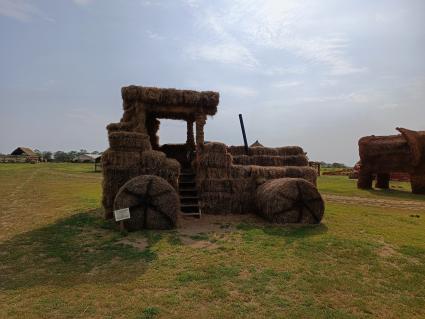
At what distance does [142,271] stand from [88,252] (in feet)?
7.10

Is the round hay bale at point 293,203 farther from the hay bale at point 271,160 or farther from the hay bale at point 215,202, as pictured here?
the hay bale at point 271,160

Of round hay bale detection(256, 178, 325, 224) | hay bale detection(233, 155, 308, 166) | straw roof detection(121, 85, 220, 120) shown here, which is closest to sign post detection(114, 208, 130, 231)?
round hay bale detection(256, 178, 325, 224)

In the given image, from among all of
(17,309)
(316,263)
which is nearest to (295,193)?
(316,263)

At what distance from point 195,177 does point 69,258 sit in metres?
7.00

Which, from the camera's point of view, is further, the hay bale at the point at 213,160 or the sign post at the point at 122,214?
the hay bale at the point at 213,160

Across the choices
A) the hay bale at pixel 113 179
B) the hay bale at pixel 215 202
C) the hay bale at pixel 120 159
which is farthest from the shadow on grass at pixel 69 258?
the hay bale at pixel 215 202

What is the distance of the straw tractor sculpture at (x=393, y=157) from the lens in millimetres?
23078

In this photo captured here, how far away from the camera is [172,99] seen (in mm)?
13375

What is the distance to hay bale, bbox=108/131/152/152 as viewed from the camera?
38.1ft

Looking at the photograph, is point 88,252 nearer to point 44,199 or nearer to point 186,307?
point 186,307

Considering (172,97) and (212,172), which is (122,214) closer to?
(212,172)

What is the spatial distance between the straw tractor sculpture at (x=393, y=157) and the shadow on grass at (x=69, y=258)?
21.7 metres

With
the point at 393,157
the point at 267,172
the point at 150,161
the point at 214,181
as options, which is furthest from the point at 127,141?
the point at 393,157

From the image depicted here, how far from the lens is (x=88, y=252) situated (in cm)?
817
